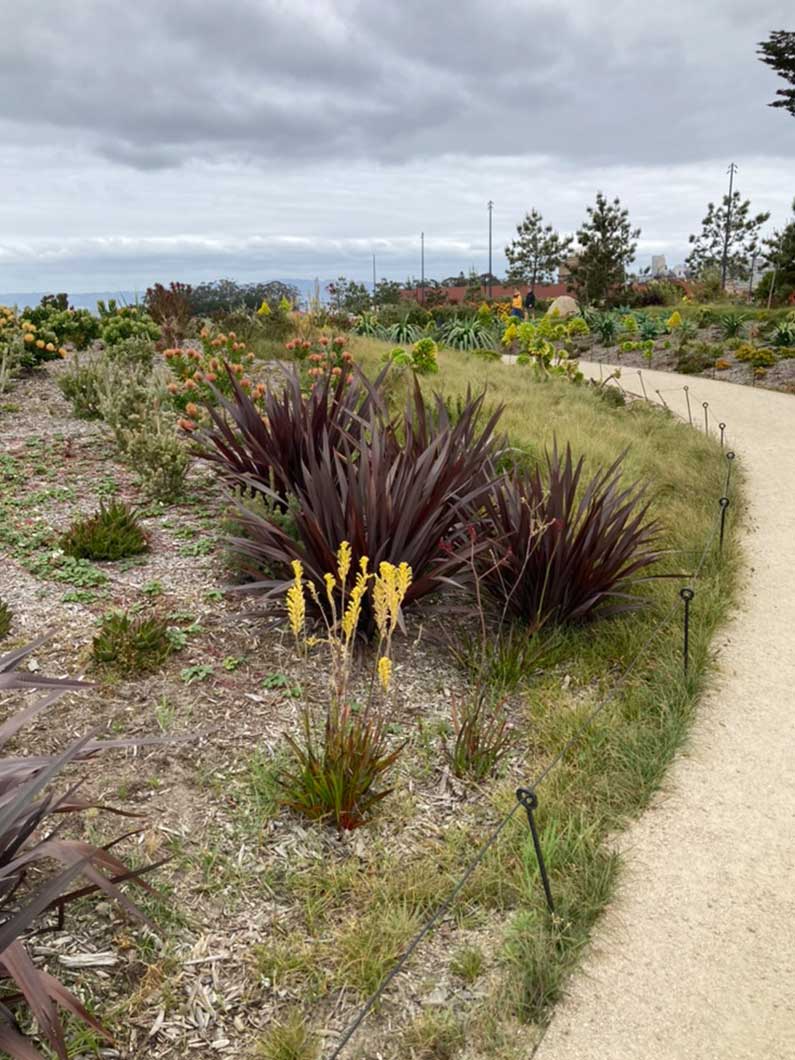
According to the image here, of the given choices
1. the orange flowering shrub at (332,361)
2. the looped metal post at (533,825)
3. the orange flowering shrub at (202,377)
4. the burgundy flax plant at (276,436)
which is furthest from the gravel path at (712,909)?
the orange flowering shrub at (202,377)

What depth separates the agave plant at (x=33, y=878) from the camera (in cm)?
164

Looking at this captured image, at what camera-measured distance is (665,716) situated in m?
3.43

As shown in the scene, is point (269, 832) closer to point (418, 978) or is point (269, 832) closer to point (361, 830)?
point (361, 830)

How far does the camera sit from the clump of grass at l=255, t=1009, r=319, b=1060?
198 cm

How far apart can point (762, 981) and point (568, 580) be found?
6.98ft

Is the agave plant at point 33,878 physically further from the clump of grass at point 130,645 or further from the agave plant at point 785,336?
the agave plant at point 785,336

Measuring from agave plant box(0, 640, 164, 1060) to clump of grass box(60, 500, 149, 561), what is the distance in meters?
2.26

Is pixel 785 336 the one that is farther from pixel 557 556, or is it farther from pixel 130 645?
pixel 130 645

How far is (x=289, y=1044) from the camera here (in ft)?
6.53

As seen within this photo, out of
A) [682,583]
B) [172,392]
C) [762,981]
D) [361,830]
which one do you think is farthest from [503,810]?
[172,392]

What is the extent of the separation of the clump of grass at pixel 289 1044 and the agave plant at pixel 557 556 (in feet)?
7.32

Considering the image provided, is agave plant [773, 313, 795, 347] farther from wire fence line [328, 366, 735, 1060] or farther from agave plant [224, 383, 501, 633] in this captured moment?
agave plant [224, 383, 501, 633]

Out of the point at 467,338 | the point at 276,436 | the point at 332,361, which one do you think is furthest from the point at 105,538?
the point at 467,338

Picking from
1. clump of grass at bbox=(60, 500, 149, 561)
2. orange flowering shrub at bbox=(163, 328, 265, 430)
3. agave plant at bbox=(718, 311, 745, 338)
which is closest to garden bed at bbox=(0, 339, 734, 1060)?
clump of grass at bbox=(60, 500, 149, 561)
